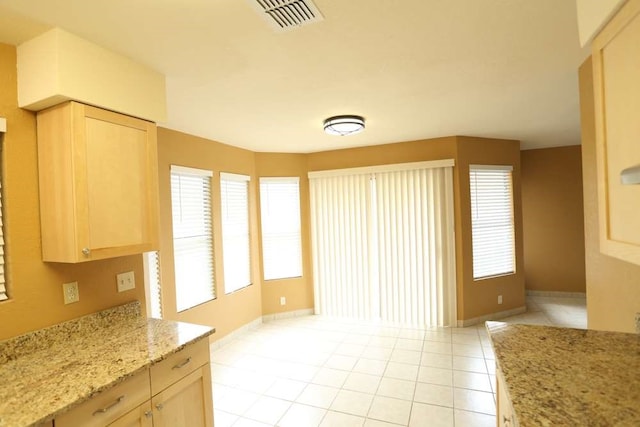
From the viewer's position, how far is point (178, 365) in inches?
63.0

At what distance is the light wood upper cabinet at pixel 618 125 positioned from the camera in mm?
882

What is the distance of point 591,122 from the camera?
195 cm

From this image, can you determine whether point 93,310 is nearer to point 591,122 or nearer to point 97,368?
point 97,368

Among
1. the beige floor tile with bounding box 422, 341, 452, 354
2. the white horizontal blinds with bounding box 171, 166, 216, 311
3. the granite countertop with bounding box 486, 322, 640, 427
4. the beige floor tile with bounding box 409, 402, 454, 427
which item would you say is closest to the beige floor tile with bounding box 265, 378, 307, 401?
the beige floor tile with bounding box 409, 402, 454, 427

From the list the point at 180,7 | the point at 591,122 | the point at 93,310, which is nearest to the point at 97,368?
the point at 93,310

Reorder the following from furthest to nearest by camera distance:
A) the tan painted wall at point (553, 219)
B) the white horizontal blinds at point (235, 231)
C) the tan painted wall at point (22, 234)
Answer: the tan painted wall at point (553, 219)
the white horizontal blinds at point (235, 231)
the tan painted wall at point (22, 234)

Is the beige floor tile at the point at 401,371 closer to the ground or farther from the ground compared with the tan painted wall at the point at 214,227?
closer to the ground

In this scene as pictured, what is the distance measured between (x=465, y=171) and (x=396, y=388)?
2770 millimetres

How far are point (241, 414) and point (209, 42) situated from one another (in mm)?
2678

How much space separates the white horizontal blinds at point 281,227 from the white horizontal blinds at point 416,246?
4.09 feet

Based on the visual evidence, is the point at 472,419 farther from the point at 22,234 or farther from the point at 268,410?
the point at 22,234

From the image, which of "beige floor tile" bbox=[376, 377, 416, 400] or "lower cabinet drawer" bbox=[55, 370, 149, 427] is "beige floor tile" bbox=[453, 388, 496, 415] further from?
"lower cabinet drawer" bbox=[55, 370, 149, 427]

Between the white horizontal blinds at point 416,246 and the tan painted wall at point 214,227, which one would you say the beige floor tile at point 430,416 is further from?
the tan painted wall at point 214,227

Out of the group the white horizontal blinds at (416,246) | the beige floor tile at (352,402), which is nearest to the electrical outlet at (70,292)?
the beige floor tile at (352,402)
